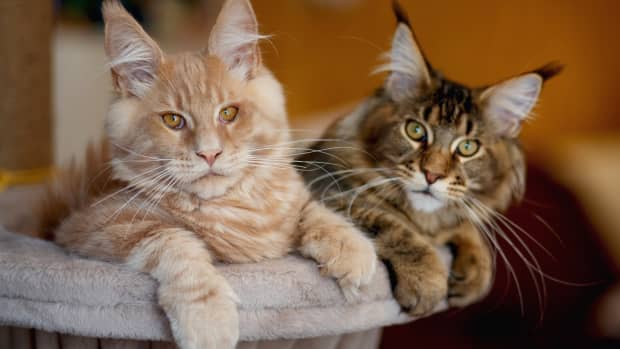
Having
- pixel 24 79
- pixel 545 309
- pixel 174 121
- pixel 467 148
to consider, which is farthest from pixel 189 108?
pixel 545 309

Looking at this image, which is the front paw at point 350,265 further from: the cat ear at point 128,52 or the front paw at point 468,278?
the cat ear at point 128,52

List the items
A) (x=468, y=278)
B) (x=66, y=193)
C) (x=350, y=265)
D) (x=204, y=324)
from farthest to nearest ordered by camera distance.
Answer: (x=66, y=193) < (x=468, y=278) < (x=350, y=265) < (x=204, y=324)

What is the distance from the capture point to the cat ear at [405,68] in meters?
1.34

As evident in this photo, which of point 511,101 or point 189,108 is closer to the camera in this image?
point 189,108

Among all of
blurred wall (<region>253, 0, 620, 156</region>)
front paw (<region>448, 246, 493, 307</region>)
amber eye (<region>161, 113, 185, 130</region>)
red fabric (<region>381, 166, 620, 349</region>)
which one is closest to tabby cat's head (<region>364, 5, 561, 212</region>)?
front paw (<region>448, 246, 493, 307</region>)

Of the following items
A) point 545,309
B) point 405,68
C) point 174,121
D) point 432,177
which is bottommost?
point 545,309

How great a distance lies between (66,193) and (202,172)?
2.04 ft

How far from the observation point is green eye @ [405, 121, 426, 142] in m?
1.33

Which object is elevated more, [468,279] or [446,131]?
[446,131]

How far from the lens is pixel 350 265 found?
1.02 m

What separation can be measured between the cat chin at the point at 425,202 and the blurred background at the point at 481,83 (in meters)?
0.48

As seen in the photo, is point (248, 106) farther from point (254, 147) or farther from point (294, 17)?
point (294, 17)

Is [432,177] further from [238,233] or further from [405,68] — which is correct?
[238,233]

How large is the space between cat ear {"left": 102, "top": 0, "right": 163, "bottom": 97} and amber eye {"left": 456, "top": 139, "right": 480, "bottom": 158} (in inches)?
27.3
